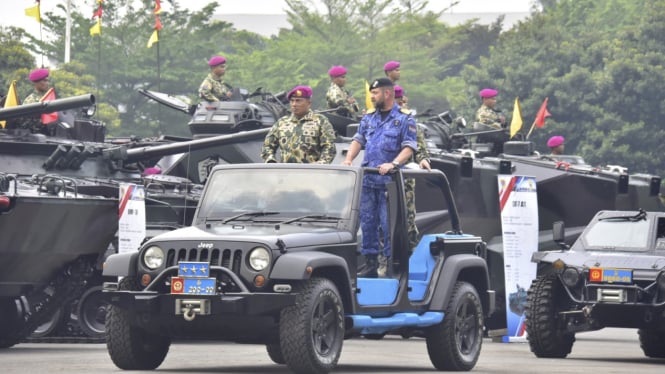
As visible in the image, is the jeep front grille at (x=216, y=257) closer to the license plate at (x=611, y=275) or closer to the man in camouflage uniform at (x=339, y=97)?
the license plate at (x=611, y=275)

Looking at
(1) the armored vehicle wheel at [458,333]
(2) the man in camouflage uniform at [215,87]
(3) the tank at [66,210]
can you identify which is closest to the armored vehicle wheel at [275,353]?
(1) the armored vehicle wheel at [458,333]

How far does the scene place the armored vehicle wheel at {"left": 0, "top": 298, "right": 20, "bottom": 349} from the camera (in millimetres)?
17562

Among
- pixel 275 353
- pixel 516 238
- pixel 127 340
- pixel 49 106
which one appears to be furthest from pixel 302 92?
pixel 516 238

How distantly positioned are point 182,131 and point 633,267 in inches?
1621

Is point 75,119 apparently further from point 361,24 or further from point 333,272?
point 361,24

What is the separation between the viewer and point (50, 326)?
1866 cm

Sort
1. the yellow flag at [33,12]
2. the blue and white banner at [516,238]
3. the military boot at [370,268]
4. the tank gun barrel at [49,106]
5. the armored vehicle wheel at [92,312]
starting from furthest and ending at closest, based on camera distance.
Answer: the yellow flag at [33,12], the blue and white banner at [516,238], the armored vehicle wheel at [92,312], the tank gun barrel at [49,106], the military boot at [370,268]

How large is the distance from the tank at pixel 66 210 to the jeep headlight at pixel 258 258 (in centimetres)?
374

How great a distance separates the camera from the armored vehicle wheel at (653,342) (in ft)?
54.6

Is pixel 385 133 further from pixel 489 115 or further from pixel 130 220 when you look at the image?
pixel 489 115

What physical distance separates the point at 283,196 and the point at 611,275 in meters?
4.20

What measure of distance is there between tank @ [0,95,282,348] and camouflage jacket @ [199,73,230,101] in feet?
7.84

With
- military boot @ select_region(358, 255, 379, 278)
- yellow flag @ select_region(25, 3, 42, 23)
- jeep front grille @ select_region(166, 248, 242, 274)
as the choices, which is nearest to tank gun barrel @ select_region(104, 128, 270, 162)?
military boot @ select_region(358, 255, 379, 278)

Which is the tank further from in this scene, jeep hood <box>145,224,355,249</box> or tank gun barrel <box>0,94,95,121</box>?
jeep hood <box>145,224,355,249</box>
